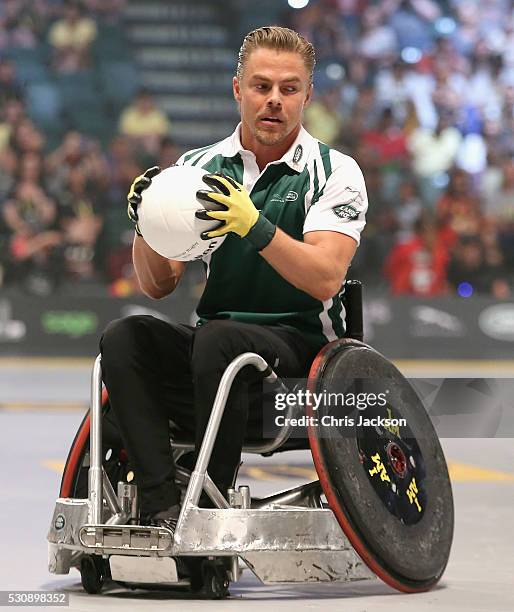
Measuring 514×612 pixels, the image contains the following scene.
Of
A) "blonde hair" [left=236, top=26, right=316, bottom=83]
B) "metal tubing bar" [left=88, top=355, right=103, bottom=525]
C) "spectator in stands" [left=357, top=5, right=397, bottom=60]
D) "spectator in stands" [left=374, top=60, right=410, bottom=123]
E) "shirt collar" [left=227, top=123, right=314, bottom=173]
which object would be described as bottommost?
"metal tubing bar" [left=88, top=355, right=103, bottom=525]

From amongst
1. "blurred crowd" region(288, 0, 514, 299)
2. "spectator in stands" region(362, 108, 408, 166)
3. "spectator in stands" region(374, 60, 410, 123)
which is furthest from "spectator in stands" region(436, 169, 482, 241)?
"spectator in stands" region(374, 60, 410, 123)

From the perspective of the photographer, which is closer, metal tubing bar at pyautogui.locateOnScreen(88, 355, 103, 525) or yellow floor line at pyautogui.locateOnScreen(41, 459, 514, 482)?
metal tubing bar at pyautogui.locateOnScreen(88, 355, 103, 525)

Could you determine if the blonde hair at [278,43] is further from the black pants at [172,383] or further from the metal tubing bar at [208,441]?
the metal tubing bar at [208,441]

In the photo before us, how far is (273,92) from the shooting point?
4.52 meters

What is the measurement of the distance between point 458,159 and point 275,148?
13367 mm

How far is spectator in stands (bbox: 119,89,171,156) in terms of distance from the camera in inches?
683

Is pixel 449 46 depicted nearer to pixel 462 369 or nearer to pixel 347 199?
pixel 462 369

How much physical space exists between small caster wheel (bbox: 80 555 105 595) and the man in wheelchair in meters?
0.29

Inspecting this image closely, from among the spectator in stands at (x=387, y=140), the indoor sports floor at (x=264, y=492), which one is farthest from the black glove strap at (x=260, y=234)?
the spectator in stands at (x=387, y=140)

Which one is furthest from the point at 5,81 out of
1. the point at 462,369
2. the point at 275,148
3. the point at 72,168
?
the point at 275,148

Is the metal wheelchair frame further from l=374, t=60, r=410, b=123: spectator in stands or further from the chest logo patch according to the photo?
l=374, t=60, r=410, b=123: spectator in stands

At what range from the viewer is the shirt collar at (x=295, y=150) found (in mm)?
4637

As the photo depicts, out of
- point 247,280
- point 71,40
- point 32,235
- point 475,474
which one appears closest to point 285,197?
point 247,280

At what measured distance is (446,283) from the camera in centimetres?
1634
